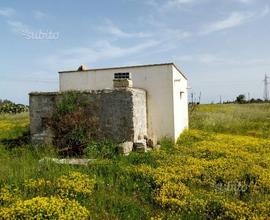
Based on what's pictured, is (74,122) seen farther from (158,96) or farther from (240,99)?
(240,99)

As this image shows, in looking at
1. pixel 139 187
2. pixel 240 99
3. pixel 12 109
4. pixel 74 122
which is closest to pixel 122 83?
pixel 74 122

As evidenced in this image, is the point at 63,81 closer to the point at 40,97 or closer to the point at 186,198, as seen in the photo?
the point at 40,97

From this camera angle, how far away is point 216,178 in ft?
34.4

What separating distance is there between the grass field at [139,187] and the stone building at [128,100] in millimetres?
1898

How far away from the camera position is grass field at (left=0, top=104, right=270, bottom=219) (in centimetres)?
761

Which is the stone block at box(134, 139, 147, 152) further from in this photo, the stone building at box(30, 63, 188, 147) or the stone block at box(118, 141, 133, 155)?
the stone building at box(30, 63, 188, 147)

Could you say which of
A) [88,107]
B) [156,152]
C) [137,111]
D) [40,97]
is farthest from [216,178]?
[40,97]

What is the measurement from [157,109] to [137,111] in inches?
76.1

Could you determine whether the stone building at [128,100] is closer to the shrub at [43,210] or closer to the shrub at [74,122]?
the shrub at [74,122]

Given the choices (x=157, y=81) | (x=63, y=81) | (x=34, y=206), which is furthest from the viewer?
(x=63, y=81)

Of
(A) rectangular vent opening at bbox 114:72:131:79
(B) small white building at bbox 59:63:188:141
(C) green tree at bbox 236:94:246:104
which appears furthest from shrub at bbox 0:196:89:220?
(C) green tree at bbox 236:94:246:104

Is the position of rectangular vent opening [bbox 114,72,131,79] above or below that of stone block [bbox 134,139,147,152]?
above

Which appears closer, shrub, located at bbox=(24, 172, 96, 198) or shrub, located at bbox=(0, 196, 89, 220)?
shrub, located at bbox=(0, 196, 89, 220)

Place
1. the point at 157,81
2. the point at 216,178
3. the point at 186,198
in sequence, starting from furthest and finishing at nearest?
the point at 157,81 < the point at 216,178 < the point at 186,198
